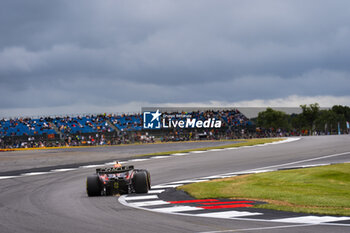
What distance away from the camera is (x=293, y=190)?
46.5 feet

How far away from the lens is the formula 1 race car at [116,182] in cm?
Result: 1437

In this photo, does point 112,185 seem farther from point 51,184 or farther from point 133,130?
point 133,130

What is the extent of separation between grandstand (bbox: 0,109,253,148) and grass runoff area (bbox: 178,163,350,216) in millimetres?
49833

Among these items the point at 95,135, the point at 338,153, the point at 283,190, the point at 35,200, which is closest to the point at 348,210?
the point at 283,190

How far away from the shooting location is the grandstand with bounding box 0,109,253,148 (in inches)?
2518

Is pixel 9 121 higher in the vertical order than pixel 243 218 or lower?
higher

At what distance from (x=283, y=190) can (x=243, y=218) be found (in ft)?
18.7

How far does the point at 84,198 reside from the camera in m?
14.0

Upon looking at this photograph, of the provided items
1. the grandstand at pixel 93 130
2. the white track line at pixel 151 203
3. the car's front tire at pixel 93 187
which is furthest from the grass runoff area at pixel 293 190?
the grandstand at pixel 93 130

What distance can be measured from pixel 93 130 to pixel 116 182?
59.8 m

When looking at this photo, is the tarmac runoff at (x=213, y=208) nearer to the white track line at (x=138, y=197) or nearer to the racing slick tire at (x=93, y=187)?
the white track line at (x=138, y=197)

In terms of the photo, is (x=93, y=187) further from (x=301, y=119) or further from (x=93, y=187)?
(x=301, y=119)

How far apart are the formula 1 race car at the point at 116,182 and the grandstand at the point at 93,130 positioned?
167ft

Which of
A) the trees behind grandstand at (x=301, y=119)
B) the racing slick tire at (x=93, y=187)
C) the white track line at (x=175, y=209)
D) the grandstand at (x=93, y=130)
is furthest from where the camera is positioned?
the trees behind grandstand at (x=301, y=119)
